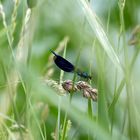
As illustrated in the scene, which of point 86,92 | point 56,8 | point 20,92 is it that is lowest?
point 20,92

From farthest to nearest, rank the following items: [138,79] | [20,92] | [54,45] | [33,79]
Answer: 1. [54,45]
2. [20,92]
3. [138,79]
4. [33,79]

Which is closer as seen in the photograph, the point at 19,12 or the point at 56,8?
the point at 56,8

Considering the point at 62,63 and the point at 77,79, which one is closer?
the point at 62,63

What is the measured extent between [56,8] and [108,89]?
0.20 m

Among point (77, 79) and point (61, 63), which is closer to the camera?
point (61, 63)

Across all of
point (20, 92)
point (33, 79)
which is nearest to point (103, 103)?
point (33, 79)

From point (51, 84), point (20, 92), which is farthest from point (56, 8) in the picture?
point (20, 92)

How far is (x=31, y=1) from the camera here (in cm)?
96

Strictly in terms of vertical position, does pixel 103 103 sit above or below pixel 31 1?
below

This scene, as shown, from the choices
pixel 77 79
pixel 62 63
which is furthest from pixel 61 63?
pixel 77 79

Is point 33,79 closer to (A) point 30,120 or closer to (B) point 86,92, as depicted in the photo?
(B) point 86,92

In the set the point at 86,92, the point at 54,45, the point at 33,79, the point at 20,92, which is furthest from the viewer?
the point at 54,45

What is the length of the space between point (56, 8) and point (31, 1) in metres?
0.10

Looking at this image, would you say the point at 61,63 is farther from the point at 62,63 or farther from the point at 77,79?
the point at 77,79
